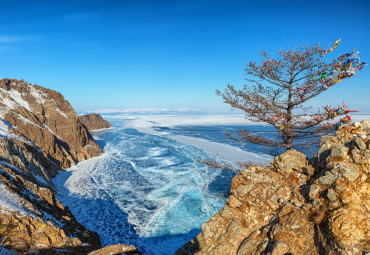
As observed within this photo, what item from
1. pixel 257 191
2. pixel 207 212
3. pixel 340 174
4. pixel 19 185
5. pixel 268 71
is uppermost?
pixel 268 71

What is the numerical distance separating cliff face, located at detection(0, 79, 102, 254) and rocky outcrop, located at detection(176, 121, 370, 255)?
7402 millimetres

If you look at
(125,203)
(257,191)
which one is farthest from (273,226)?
(125,203)

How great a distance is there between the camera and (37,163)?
2400 centimetres

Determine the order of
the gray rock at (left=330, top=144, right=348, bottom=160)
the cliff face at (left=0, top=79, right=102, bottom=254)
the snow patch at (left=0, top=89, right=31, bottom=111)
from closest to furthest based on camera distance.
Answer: the gray rock at (left=330, top=144, right=348, bottom=160) < the cliff face at (left=0, top=79, right=102, bottom=254) < the snow patch at (left=0, top=89, right=31, bottom=111)

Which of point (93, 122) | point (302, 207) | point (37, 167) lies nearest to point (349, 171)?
point (302, 207)

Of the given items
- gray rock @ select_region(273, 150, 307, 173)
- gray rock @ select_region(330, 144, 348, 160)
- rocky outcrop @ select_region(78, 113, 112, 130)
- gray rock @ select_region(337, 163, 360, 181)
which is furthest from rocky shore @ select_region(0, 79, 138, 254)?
rocky outcrop @ select_region(78, 113, 112, 130)

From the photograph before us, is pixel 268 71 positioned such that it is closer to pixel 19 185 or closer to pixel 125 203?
pixel 19 185

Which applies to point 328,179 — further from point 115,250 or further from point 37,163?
point 37,163

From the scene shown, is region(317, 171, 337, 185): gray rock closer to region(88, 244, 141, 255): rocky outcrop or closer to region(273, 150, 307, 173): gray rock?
region(273, 150, 307, 173): gray rock

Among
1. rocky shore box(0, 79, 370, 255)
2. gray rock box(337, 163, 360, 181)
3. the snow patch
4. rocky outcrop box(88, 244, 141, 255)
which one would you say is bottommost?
rocky outcrop box(88, 244, 141, 255)

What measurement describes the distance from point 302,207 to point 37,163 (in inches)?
1106

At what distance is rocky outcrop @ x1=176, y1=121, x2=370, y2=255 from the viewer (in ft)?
15.0

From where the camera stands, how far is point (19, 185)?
13188 mm

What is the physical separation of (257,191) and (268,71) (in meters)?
5.41
